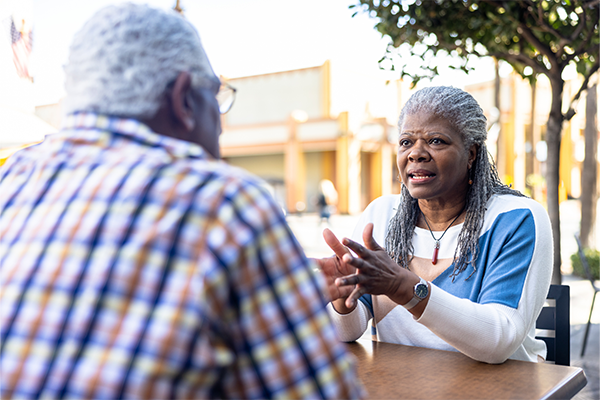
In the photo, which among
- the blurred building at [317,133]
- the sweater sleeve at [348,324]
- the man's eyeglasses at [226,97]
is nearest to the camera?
the man's eyeglasses at [226,97]

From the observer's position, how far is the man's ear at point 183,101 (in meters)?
0.92

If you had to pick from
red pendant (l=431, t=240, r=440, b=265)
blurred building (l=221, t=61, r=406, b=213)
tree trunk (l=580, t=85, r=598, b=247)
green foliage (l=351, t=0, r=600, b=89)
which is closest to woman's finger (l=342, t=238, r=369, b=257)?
red pendant (l=431, t=240, r=440, b=265)

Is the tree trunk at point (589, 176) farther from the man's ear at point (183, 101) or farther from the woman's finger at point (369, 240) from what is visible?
the man's ear at point (183, 101)

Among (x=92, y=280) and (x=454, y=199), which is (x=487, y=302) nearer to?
(x=454, y=199)

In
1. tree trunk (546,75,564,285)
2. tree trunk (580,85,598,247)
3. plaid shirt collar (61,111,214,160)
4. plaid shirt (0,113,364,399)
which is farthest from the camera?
tree trunk (580,85,598,247)

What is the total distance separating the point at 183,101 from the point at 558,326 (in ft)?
6.10

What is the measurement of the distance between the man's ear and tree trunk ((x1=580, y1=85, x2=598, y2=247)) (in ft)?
28.6

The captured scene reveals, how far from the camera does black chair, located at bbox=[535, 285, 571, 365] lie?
2.14 meters

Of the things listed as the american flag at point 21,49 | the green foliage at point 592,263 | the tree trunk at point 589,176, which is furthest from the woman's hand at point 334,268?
the tree trunk at point 589,176

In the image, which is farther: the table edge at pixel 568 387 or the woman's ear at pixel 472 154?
the woman's ear at pixel 472 154

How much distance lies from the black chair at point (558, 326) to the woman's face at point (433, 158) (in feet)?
1.92

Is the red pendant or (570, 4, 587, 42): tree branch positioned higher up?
(570, 4, 587, 42): tree branch

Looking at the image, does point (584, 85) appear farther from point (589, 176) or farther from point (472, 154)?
point (589, 176)

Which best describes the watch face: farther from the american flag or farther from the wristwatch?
the american flag
